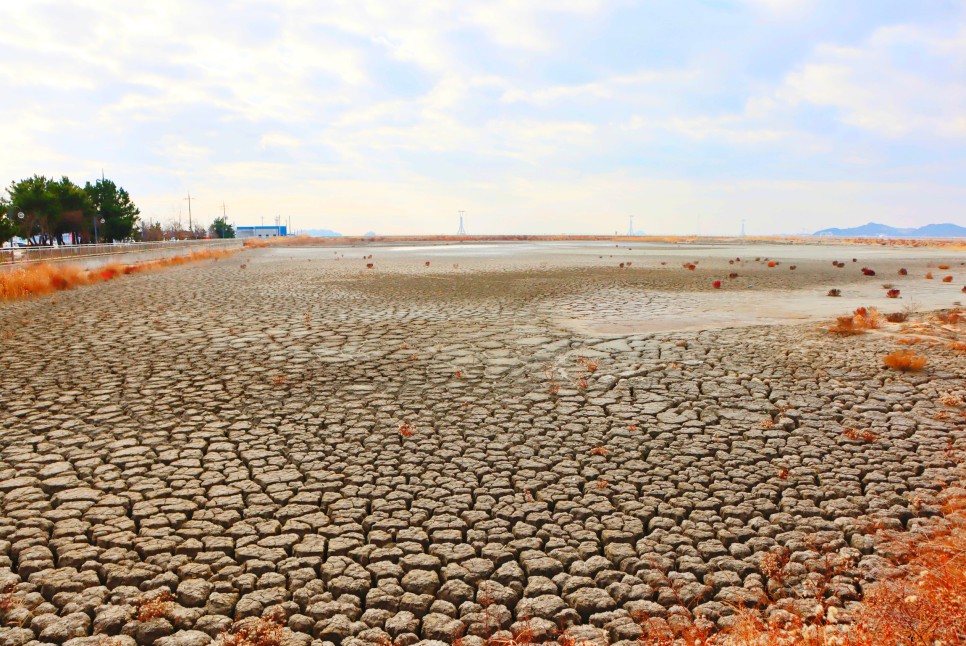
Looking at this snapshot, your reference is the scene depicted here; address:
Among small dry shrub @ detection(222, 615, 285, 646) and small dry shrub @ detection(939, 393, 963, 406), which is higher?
small dry shrub @ detection(939, 393, 963, 406)

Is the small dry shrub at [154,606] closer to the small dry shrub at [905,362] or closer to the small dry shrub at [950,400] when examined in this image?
the small dry shrub at [950,400]

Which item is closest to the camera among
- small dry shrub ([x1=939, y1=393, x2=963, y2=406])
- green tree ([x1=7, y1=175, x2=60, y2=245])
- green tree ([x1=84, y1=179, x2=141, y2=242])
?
small dry shrub ([x1=939, y1=393, x2=963, y2=406])

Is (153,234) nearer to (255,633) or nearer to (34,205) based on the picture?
(34,205)

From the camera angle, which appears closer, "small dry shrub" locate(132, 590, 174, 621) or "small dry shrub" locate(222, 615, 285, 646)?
"small dry shrub" locate(222, 615, 285, 646)

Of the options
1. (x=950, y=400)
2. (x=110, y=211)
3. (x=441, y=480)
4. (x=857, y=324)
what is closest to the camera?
(x=441, y=480)

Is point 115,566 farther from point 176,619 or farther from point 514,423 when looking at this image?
point 514,423

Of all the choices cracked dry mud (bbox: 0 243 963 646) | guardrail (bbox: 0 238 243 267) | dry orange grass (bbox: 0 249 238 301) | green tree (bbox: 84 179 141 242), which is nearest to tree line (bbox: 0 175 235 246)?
green tree (bbox: 84 179 141 242)

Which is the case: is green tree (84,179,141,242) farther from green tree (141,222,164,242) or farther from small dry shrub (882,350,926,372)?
small dry shrub (882,350,926,372)

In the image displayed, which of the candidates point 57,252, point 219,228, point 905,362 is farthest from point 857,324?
point 219,228

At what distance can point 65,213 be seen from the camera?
57625 millimetres

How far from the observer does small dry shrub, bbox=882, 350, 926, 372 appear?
319 inches

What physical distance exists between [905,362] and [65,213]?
68324mm

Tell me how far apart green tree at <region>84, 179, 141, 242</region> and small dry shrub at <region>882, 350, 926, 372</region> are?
7339cm

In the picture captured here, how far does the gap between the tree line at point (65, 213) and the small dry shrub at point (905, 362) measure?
5612 cm
